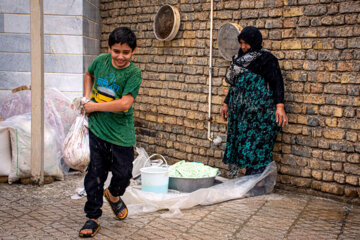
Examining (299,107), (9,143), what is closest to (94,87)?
(9,143)

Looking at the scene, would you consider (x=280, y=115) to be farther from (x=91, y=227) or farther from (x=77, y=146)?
(x=91, y=227)

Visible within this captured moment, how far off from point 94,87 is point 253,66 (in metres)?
2.07

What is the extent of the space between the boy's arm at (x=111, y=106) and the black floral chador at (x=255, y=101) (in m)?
1.95

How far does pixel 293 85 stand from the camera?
5113mm

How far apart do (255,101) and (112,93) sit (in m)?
2.02

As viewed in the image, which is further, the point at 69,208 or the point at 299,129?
the point at 299,129

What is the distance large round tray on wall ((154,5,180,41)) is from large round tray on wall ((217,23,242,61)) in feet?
2.59

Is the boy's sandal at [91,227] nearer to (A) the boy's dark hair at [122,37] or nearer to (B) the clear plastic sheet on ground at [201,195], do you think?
(B) the clear plastic sheet on ground at [201,195]

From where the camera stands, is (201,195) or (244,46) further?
(244,46)

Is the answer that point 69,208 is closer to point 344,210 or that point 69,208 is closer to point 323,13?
point 344,210

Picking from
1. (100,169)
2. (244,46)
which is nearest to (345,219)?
(244,46)

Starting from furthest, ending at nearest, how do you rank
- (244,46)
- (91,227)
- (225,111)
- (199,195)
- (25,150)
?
(225,111), (25,150), (244,46), (199,195), (91,227)

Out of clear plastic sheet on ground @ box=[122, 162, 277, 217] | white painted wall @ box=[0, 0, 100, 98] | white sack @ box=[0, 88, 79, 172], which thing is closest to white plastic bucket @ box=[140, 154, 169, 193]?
clear plastic sheet on ground @ box=[122, 162, 277, 217]

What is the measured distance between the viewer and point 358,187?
473 centimetres
